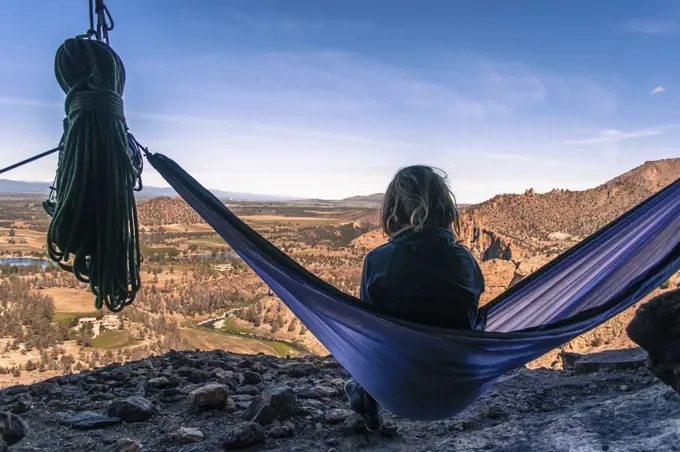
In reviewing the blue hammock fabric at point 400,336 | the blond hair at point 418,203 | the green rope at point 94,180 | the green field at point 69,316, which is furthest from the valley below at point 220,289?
the green rope at point 94,180

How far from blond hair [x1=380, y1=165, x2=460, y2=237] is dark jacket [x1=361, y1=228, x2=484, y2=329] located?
45 mm

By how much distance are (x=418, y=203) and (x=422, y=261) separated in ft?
0.69

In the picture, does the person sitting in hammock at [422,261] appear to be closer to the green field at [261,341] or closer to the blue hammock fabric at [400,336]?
the blue hammock fabric at [400,336]

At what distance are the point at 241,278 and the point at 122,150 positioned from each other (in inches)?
886

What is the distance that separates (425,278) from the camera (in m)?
1.76

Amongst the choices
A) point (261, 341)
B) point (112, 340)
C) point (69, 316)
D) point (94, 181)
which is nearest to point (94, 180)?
point (94, 181)

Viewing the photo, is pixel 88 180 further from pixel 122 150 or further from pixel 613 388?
pixel 613 388

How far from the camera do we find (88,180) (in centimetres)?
190

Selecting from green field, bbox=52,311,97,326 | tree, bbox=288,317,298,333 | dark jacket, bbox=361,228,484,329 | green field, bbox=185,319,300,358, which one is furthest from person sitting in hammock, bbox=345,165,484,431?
green field, bbox=52,311,97,326

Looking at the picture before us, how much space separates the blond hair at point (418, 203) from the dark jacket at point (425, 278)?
0.15 ft

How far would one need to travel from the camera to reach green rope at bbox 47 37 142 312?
6.25ft

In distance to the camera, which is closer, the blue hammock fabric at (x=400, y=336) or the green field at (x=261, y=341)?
the blue hammock fabric at (x=400, y=336)

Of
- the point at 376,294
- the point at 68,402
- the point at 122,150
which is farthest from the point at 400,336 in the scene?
the point at 68,402

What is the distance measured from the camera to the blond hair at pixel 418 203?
179cm
